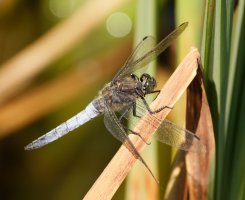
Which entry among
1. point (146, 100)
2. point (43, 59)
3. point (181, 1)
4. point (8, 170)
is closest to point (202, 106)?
point (181, 1)

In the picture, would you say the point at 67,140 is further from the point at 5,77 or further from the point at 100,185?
the point at 100,185

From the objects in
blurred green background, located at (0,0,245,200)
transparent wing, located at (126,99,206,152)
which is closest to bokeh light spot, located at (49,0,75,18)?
blurred green background, located at (0,0,245,200)

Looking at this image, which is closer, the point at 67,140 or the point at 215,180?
the point at 215,180

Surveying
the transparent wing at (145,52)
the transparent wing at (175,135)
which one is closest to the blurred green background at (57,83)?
the transparent wing at (145,52)

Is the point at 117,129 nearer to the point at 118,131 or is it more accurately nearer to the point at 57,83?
the point at 118,131

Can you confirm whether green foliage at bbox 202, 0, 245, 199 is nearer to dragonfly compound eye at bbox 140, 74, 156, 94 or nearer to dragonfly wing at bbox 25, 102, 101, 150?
dragonfly compound eye at bbox 140, 74, 156, 94

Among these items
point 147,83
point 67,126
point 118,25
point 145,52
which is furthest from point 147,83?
point 118,25
